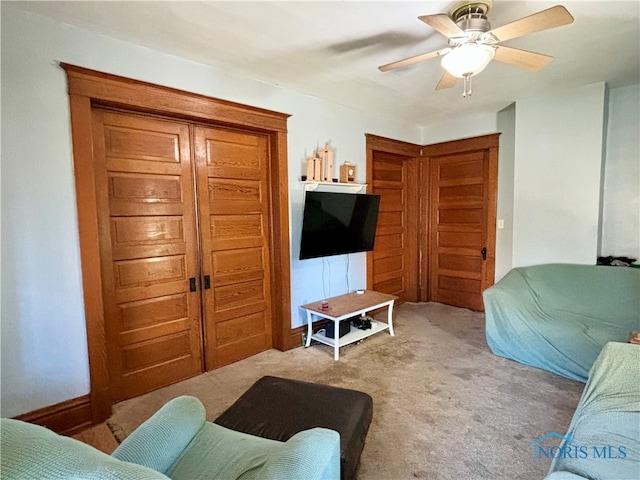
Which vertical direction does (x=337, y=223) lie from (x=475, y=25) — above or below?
below

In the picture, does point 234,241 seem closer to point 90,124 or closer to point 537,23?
point 90,124

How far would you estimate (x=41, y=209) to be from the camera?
2.03 m

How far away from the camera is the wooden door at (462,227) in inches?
174

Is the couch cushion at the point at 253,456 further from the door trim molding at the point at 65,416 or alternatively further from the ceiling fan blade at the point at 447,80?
the ceiling fan blade at the point at 447,80

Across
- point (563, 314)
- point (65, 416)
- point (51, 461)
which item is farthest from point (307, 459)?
point (563, 314)

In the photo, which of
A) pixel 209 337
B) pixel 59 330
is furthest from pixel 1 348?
pixel 209 337

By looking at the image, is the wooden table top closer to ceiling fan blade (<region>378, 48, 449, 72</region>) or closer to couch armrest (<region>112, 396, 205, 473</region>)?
couch armrest (<region>112, 396, 205, 473</region>)

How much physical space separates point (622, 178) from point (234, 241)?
3.93m

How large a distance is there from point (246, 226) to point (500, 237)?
3.20 m

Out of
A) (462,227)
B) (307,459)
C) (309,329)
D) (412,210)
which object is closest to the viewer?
(307,459)

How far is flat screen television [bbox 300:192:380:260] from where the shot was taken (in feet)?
10.7

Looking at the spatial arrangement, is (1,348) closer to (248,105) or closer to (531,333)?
(248,105)

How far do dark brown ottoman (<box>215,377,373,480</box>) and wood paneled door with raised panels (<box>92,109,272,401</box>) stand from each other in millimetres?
1167

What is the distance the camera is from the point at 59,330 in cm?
212
